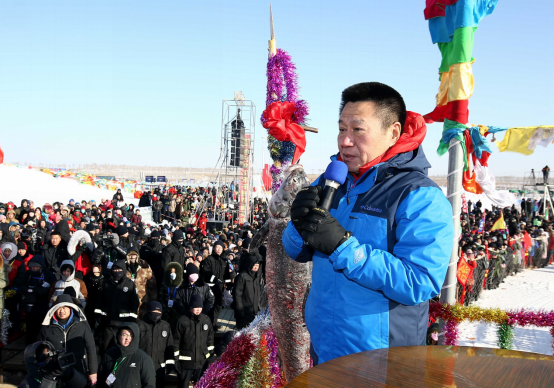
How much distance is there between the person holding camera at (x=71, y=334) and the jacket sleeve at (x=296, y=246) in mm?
3543

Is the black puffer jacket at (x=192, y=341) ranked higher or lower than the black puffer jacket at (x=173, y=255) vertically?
lower

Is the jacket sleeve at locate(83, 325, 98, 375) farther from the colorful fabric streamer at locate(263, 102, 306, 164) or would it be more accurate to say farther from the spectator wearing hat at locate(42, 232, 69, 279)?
the spectator wearing hat at locate(42, 232, 69, 279)

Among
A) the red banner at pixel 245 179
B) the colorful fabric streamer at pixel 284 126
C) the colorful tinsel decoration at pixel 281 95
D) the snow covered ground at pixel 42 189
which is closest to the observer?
the colorful fabric streamer at pixel 284 126

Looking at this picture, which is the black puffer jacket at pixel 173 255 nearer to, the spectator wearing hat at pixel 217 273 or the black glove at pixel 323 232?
the spectator wearing hat at pixel 217 273

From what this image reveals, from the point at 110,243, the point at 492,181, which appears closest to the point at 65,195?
the point at 110,243

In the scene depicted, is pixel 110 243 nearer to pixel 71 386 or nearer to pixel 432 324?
pixel 71 386

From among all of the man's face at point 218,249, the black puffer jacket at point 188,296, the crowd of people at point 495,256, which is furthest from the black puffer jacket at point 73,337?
the crowd of people at point 495,256

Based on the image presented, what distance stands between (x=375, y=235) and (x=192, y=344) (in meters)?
4.32

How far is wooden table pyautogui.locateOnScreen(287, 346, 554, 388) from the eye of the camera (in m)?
1.13

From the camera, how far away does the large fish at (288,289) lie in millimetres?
3129

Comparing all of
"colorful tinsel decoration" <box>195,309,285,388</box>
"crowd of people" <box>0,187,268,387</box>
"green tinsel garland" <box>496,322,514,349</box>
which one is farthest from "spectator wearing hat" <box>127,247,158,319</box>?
"green tinsel garland" <box>496,322,514,349</box>

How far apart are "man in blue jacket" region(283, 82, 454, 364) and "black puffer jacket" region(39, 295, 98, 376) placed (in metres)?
3.63

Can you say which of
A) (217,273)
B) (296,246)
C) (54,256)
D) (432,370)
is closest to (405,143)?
(296,246)

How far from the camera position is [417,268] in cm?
149
